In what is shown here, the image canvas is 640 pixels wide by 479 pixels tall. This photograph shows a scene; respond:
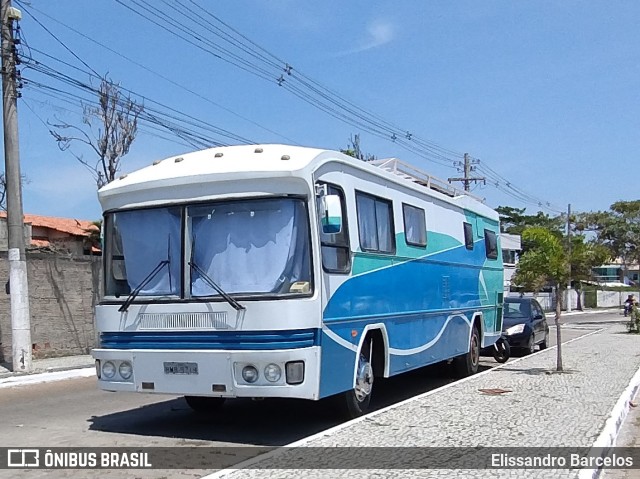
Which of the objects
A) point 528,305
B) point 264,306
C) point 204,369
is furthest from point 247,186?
point 528,305

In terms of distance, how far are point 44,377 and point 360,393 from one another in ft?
26.5

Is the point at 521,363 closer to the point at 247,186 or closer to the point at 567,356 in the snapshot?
the point at 567,356

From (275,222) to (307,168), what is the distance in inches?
26.4

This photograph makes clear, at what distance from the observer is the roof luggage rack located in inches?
467

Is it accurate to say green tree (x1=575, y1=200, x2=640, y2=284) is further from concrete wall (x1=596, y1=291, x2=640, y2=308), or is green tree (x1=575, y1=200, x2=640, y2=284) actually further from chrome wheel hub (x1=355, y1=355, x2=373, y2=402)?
chrome wheel hub (x1=355, y1=355, x2=373, y2=402)

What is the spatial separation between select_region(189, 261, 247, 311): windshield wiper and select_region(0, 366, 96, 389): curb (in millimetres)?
7317

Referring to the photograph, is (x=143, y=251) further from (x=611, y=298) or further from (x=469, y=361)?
(x=611, y=298)

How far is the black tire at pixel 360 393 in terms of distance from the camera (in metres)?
9.31

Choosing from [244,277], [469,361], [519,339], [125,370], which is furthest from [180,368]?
[519,339]

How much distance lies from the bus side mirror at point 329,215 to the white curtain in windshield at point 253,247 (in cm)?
30

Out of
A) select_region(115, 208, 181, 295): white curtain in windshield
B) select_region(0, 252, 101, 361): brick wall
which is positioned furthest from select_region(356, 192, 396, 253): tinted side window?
select_region(0, 252, 101, 361): brick wall

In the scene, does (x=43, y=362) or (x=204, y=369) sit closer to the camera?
(x=204, y=369)

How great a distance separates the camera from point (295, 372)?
26.3 feet

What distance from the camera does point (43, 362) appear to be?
17.5 meters
